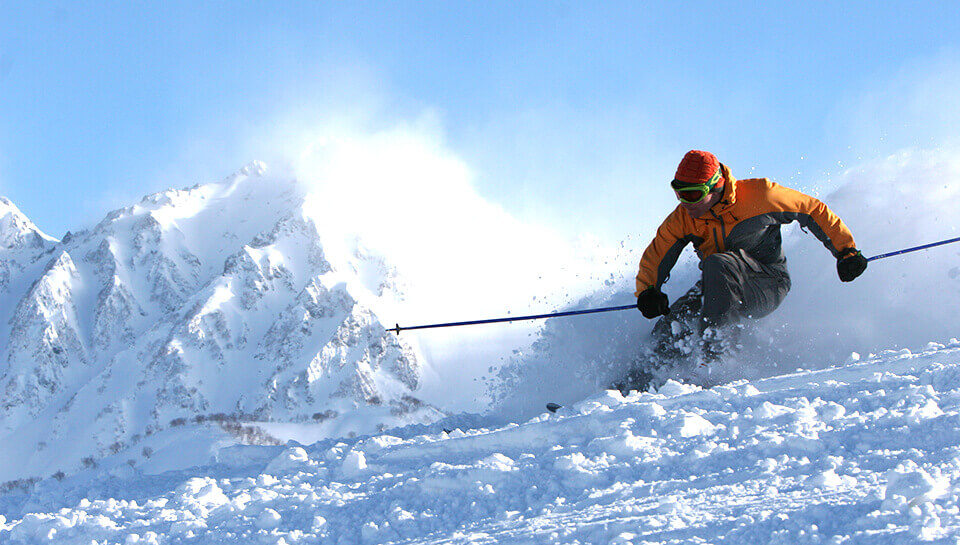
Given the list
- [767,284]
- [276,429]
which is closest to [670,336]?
[767,284]

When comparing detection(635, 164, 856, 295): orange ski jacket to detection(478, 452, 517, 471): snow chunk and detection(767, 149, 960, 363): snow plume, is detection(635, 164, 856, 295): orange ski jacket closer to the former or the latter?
detection(767, 149, 960, 363): snow plume

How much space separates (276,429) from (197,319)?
5715 cm

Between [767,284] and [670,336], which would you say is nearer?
[767,284]

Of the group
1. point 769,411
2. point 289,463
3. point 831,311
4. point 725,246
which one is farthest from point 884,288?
point 289,463

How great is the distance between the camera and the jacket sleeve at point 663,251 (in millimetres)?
7000

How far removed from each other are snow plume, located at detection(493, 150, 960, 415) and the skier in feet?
1.70

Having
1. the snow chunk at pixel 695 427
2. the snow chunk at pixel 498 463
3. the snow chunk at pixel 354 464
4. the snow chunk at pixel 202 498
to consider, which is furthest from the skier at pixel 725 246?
the snow chunk at pixel 202 498

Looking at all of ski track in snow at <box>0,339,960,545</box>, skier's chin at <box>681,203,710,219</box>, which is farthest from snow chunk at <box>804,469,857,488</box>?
skier's chin at <box>681,203,710,219</box>

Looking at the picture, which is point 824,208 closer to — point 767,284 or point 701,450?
point 767,284

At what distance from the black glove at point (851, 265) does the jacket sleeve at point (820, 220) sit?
71 millimetres

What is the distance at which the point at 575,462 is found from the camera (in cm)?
356

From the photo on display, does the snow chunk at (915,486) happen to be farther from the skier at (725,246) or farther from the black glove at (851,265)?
the black glove at (851,265)

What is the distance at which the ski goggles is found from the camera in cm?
620

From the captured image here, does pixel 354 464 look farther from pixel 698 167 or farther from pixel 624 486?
pixel 698 167
